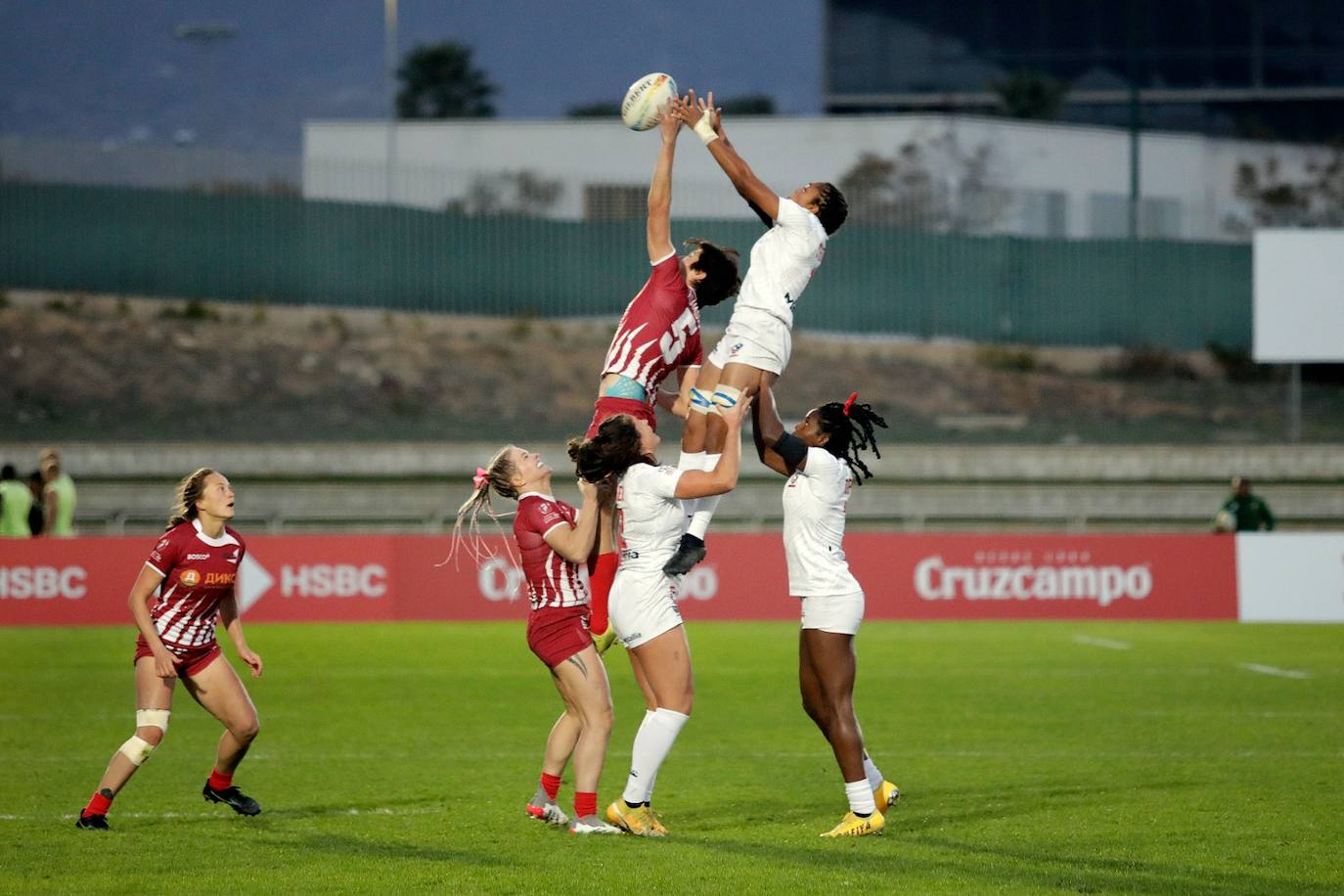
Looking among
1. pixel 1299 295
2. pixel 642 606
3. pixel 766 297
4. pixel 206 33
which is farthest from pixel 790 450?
pixel 206 33

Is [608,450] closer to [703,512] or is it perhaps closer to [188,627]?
[703,512]

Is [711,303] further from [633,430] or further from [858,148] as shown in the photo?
[858,148]

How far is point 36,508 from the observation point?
79.3 ft

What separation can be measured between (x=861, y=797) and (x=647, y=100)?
3.87 m

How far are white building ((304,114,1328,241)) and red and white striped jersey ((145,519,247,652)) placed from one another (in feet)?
113

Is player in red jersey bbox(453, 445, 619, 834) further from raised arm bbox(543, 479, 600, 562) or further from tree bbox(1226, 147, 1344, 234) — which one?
tree bbox(1226, 147, 1344, 234)

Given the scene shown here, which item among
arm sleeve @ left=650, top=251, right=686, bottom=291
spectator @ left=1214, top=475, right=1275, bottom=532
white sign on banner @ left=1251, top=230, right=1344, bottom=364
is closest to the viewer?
arm sleeve @ left=650, top=251, right=686, bottom=291

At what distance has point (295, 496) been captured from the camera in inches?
1223

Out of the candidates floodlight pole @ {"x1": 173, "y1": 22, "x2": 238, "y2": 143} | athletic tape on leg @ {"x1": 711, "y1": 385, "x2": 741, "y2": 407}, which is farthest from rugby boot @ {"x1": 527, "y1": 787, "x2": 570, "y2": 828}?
floodlight pole @ {"x1": 173, "y1": 22, "x2": 238, "y2": 143}

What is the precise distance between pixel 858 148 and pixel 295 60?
291 ft

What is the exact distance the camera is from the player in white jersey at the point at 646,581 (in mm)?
9242

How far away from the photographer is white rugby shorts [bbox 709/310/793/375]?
979 cm

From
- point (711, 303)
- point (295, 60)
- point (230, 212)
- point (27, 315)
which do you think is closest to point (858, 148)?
point (230, 212)

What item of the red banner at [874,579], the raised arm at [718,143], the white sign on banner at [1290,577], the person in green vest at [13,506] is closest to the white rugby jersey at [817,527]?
the raised arm at [718,143]
